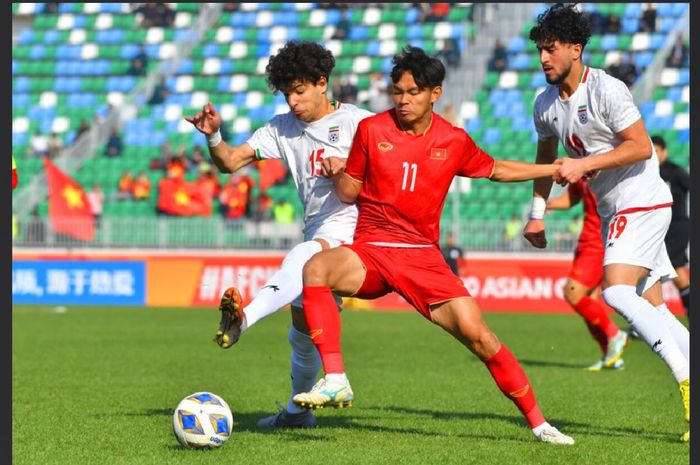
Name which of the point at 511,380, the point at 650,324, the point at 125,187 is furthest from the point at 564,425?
the point at 125,187

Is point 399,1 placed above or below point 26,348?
above

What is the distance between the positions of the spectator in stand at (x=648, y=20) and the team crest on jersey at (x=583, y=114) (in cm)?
2506

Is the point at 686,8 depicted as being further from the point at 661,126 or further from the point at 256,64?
the point at 256,64

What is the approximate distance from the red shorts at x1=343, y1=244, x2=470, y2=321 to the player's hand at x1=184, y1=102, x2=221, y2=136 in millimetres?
1257

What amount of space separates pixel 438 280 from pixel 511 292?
15.9 metres

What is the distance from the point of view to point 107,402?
31.8 feet

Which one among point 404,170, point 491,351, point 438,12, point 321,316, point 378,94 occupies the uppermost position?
point 438,12

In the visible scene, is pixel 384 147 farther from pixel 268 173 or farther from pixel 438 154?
pixel 268 173

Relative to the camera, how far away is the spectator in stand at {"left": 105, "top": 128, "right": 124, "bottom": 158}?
104ft

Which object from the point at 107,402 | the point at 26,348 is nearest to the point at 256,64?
the point at 26,348

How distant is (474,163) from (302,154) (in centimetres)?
132

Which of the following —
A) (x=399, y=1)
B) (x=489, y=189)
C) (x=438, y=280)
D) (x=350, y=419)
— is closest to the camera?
(x=438, y=280)

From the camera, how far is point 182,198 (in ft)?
88.7

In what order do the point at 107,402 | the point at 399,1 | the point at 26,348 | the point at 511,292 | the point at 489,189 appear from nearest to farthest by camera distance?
the point at 107,402, the point at 26,348, the point at 511,292, the point at 489,189, the point at 399,1
